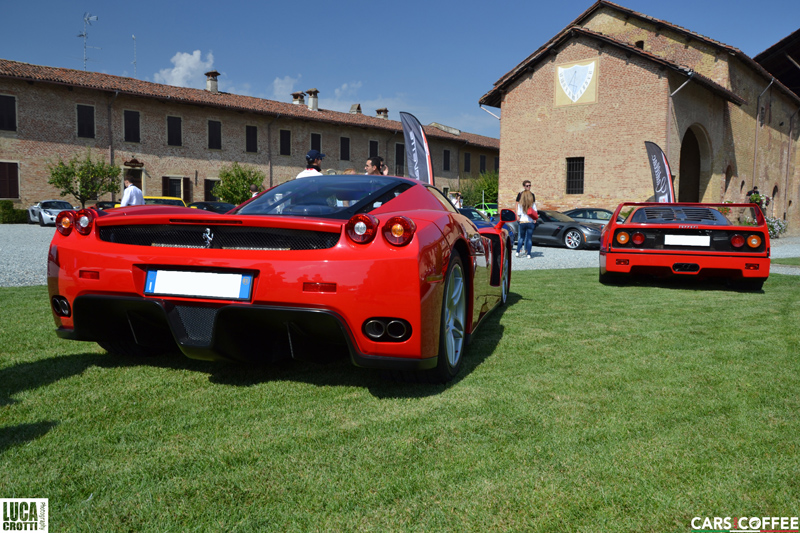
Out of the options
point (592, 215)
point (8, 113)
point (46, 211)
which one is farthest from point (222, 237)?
point (8, 113)

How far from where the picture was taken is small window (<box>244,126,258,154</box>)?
35.2 meters

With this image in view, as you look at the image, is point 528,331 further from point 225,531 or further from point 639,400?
point 225,531

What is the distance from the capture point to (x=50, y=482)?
1.92 meters

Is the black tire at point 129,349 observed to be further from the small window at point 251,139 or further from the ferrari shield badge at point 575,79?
the small window at point 251,139

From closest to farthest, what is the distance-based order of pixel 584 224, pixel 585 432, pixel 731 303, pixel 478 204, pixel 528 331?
pixel 585 432, pixel 528 331, pixel 731 303, pixel 584 224, pixel 478 204

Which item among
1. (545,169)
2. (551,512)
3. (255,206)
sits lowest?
(551,512)

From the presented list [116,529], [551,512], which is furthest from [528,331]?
[116,529]

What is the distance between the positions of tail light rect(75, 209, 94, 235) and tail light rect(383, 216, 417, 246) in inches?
61.7

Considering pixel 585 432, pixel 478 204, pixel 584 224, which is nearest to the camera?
pixel 585 432

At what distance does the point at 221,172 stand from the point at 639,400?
33057 mm

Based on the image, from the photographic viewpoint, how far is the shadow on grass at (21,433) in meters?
2.23

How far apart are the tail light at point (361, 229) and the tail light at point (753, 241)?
5858mm

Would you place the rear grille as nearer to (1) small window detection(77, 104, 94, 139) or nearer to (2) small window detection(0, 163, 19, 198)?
(2) small window detection(0, 163, 19, 198)

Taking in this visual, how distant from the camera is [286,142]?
36781mm
